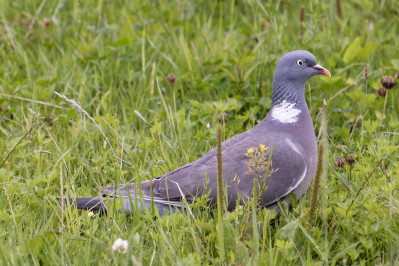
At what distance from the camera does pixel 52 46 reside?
5.42m

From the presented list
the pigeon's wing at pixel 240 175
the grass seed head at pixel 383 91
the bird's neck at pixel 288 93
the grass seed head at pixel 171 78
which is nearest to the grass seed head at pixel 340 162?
the pigeon's wing at pixel 240 175

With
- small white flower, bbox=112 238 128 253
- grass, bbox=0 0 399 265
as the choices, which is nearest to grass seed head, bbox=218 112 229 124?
grass, bbox=0 0 399 265

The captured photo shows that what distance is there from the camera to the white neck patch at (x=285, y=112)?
3707 millimetres

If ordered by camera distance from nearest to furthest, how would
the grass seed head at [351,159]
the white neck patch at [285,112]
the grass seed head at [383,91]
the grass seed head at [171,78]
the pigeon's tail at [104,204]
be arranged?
the pigeon's tail at [104,204] → the grass seed head at [351,159] → the white neck patch at [285,112] → the grass seed head at [383,91] → the grass seed head at [171,78]

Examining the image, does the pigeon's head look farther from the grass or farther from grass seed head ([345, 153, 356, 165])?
grass seed head ([345, 153, 356, 165])

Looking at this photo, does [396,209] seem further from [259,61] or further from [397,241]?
[259,61]

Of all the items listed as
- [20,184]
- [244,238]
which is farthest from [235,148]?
[20,184]

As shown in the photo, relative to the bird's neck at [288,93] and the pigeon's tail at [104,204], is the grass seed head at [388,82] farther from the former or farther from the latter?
the pigeon's tail at [104,204]

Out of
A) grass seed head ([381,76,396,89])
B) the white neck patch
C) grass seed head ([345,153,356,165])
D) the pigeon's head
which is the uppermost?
the pigeon's head

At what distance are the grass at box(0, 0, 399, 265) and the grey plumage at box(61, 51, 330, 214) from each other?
12 cm

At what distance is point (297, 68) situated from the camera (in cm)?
381

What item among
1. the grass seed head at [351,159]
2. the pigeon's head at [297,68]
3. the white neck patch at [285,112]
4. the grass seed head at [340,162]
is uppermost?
the pigeon's head at [297,68]

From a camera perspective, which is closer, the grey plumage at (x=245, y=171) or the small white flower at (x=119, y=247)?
the small white flower at (x=119, y=247)

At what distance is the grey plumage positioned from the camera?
10.8 feet
